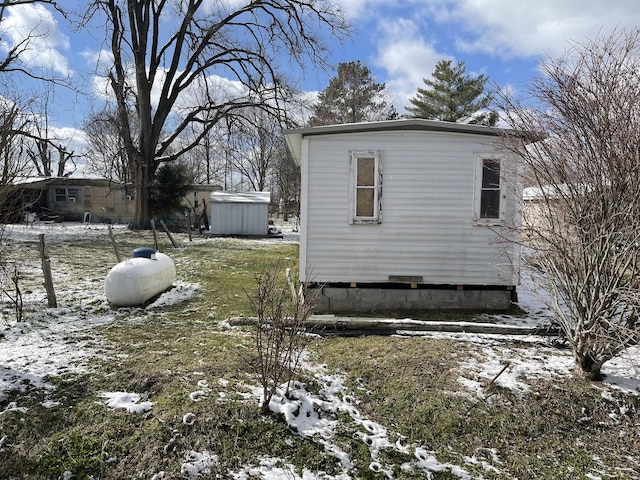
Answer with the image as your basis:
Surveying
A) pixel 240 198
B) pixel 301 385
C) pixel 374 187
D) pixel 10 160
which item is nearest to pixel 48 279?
pixel 10 160

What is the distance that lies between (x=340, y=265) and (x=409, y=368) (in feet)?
9.40

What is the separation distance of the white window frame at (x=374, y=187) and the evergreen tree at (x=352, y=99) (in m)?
20.8

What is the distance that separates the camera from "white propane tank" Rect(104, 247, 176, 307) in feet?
22.2

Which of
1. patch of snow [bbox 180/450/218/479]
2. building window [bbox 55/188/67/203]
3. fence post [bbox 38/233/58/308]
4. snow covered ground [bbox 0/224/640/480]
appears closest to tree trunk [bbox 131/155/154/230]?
building window [bbox 55/188/67/203]

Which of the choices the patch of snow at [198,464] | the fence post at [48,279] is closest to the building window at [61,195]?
the fence post at [48,279]

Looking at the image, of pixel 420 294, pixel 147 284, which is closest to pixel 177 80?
pixel 147 284

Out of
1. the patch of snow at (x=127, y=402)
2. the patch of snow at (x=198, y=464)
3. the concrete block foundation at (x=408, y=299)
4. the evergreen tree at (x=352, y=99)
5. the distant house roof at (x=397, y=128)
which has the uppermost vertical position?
the evergreen tree at (x=352, y=99)

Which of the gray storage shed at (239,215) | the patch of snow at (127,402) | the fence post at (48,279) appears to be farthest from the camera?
the gray storage shed at (239,215)

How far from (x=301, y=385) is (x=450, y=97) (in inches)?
1096

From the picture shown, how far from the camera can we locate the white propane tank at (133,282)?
22.2ft

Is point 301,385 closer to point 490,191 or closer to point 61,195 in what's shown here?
point 490,191

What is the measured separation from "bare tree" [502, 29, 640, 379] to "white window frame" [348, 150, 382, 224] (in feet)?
9.08

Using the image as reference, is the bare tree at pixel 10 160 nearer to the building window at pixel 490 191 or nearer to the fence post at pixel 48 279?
the fence post at pixel 48 279

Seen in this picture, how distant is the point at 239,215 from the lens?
21328 mm
